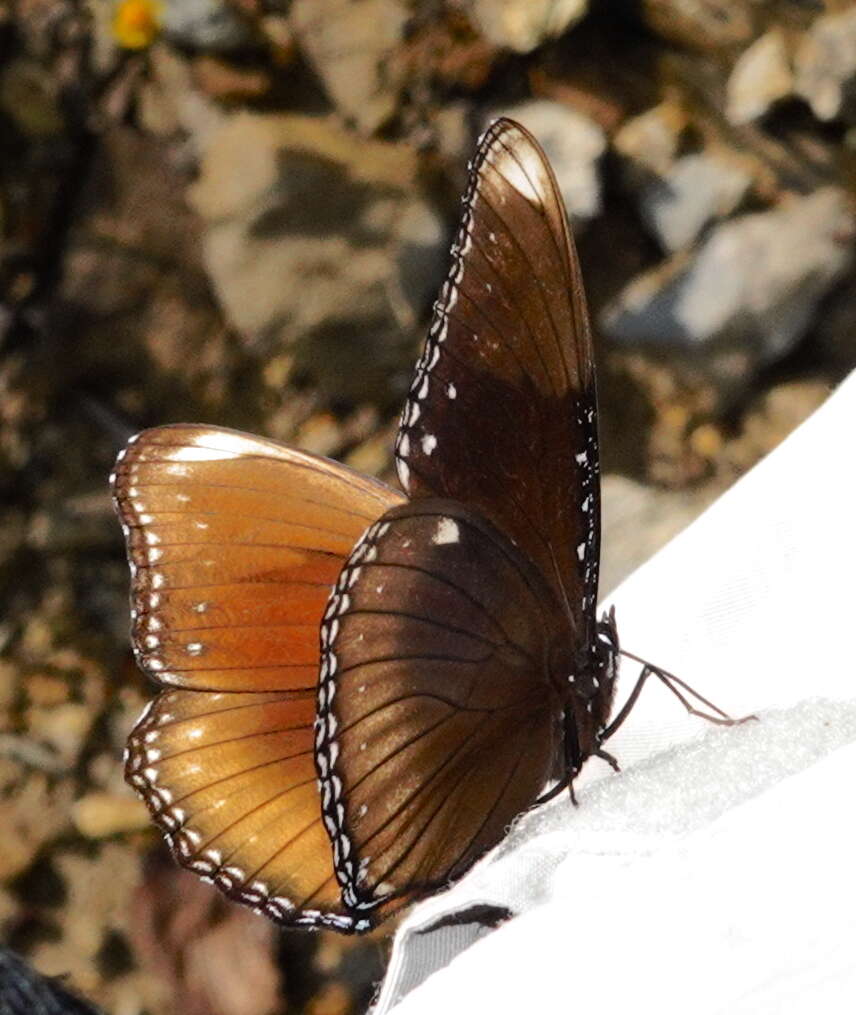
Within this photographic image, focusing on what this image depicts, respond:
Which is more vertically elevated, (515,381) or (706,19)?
(706,19)

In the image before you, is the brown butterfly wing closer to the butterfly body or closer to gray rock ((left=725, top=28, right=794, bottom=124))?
the butterfly body

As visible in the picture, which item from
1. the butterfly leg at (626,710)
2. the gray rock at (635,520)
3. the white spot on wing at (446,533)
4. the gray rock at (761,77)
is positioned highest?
the gray rock at (761,77)

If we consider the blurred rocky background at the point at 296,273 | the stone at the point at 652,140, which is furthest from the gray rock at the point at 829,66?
the stone at the point at 652,140

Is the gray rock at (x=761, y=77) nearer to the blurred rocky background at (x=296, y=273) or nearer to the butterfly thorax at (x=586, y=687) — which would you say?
the blurred rocky background at (x=296, y=273)

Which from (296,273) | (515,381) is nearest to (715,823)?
(515,381)

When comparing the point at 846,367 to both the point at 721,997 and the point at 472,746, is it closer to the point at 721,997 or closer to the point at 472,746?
the point at 472,746

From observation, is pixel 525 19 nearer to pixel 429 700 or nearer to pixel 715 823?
pixel 429 700

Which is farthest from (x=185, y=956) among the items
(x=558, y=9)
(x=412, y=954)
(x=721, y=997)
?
(x=558, y=9)
